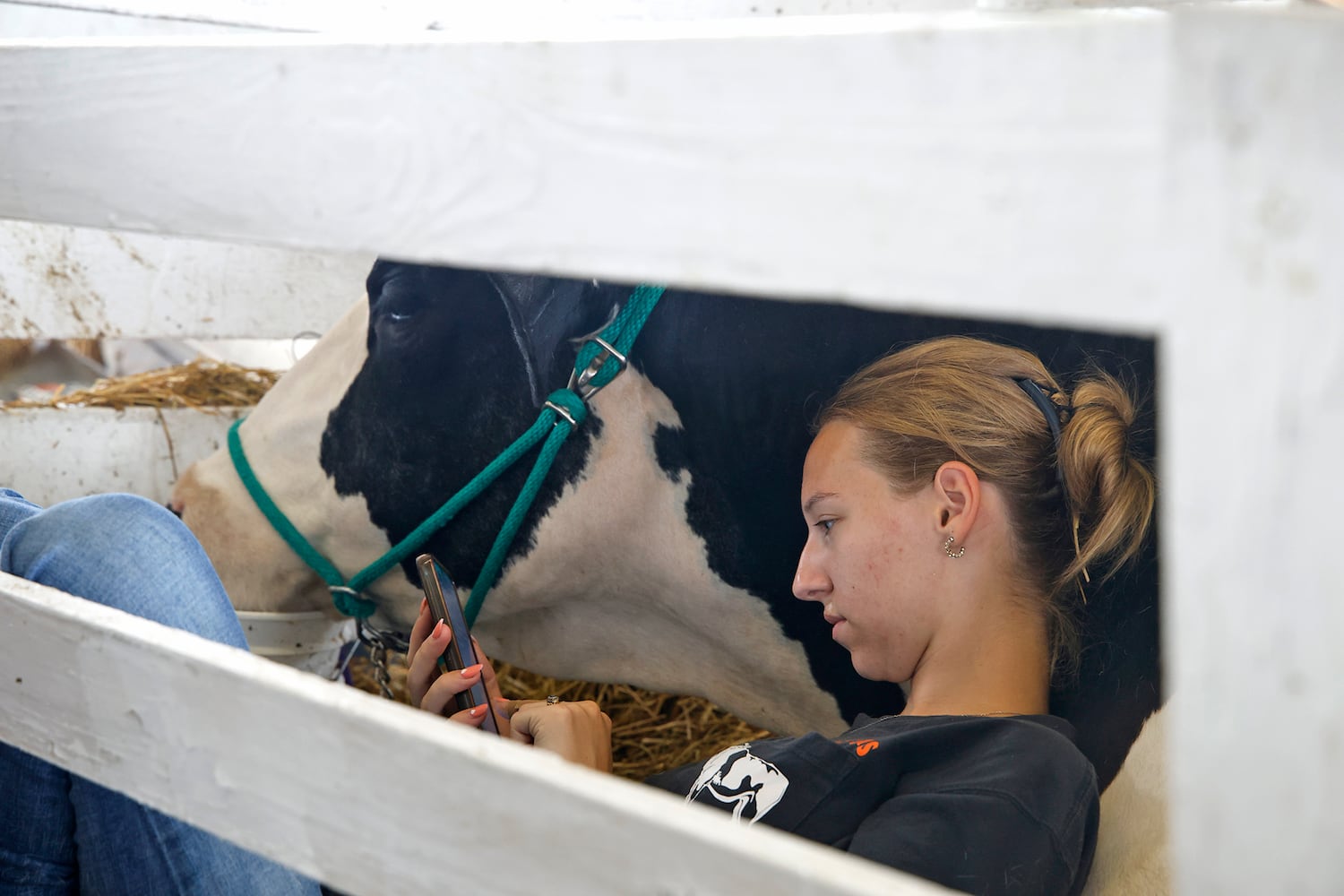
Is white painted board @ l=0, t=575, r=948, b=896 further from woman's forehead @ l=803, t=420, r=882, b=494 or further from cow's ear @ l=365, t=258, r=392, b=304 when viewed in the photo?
cow's ear @ l=365, t=258, r=392, b=304

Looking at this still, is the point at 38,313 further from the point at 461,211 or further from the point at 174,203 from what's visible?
the point at 461,211

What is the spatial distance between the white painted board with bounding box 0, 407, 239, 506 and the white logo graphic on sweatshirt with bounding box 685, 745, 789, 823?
1.36 metres

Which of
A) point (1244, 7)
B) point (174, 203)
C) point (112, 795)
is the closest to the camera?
point (1244, 7)

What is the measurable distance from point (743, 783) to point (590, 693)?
1076 millimetres

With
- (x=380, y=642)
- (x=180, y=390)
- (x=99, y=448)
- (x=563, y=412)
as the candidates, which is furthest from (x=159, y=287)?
(x=563, y=412)

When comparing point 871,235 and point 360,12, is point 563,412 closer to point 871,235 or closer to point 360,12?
point 871,235

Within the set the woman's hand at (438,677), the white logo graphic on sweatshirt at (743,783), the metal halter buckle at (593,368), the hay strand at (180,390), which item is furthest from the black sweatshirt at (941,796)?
the hay strand at (180,390)

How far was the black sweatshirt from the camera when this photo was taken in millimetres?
692

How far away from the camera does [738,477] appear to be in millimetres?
1173

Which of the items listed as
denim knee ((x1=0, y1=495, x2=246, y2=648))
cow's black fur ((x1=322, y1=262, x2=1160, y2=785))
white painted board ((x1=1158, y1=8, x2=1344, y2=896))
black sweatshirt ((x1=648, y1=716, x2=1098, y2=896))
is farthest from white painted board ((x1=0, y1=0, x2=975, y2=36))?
white painted board ((x1=1158, y1=8, x2=1344, y2=896))

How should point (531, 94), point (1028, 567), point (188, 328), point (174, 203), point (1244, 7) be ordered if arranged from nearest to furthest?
point (1244, 7) < point (531, 94) < point (174, 203) < point (1028, 567) < point (188, 328)

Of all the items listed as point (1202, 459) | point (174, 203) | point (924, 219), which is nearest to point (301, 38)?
point (174, 203)

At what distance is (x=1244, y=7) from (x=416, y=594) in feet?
3.98

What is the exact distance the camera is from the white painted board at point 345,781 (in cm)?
39
